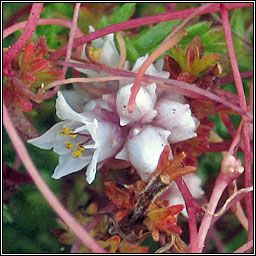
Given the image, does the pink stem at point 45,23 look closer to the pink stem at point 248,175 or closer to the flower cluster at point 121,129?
the flower cluster at point 121,129

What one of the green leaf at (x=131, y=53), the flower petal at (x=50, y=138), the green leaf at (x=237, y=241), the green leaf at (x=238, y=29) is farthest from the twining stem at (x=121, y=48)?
the green leaf at (x=237, y=241)

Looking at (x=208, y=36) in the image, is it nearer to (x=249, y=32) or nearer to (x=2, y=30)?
(x=249, y=32)

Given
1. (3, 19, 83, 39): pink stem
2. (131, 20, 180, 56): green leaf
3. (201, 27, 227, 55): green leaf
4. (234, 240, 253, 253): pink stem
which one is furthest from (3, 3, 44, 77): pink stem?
(234, 240, 253, 253): pink stem

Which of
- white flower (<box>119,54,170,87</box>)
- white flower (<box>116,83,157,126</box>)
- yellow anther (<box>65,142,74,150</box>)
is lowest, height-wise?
yellow anther (<box>65,142,74,150</box>)

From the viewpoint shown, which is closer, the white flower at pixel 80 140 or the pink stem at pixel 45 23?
the white flower at pixel 80 140

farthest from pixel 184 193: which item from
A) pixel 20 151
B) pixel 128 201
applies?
pixel 20 151

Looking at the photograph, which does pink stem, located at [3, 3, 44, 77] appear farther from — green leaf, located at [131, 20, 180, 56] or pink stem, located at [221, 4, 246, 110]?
pink stem, located at [221, 4, 246, 110]
